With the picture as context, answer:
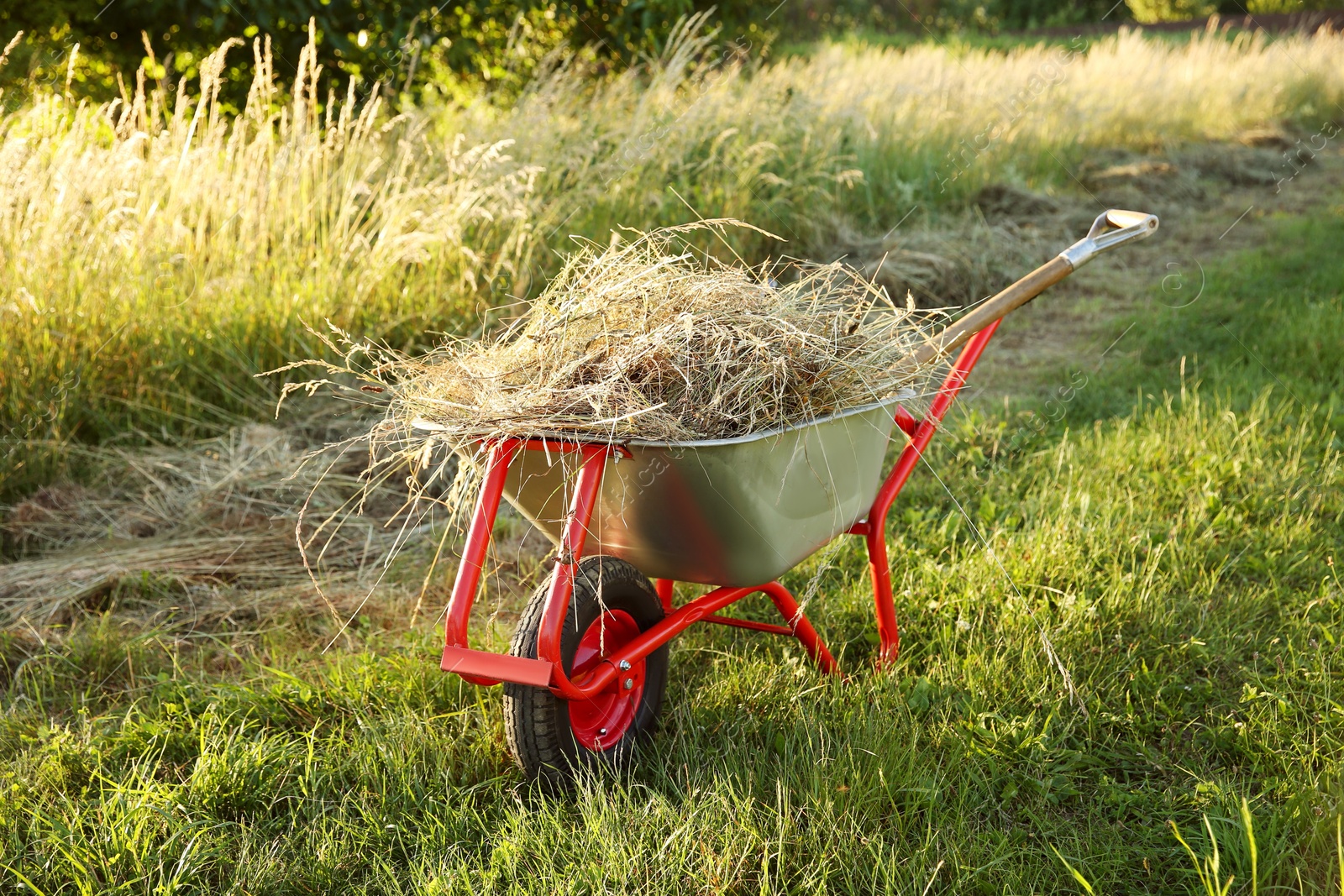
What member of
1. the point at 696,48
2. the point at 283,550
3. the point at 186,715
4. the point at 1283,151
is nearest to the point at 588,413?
the point at 186,715

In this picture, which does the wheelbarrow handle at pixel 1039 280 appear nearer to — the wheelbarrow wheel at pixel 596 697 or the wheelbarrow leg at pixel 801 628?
the wheelbarrow leg at pixel 801 628

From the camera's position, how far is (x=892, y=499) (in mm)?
2152

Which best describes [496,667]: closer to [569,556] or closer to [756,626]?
[569,556]

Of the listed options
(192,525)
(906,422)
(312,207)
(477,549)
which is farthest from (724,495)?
(312,207)

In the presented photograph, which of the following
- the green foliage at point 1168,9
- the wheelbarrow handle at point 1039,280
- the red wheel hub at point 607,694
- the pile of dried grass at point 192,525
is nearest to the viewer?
the red wheel hub at point 607,694

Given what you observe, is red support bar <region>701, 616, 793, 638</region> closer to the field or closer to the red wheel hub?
the field

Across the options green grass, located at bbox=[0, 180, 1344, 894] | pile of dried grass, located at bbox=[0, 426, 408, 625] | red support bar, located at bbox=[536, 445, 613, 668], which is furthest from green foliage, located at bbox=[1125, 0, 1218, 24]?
red support bar, located at bbox=[536, 445, 613, 668]

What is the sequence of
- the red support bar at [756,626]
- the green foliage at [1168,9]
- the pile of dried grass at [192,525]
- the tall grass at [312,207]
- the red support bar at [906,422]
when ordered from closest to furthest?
the red support bar at [756,626], the red support bar at [906,422], the pile of dried grass at [192,525], the tall grass at [312,207], the green foliage at [1168,9]

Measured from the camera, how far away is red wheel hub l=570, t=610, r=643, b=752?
1817 mm

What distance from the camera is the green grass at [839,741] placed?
1628mm

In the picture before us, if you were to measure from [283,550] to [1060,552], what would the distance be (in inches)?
87.6

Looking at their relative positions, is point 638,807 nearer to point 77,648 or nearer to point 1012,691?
point 1012,691

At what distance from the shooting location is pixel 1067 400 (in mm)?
3850

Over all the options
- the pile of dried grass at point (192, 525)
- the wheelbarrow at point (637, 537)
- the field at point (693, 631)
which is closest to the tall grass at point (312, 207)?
the field at point (693, 631)
